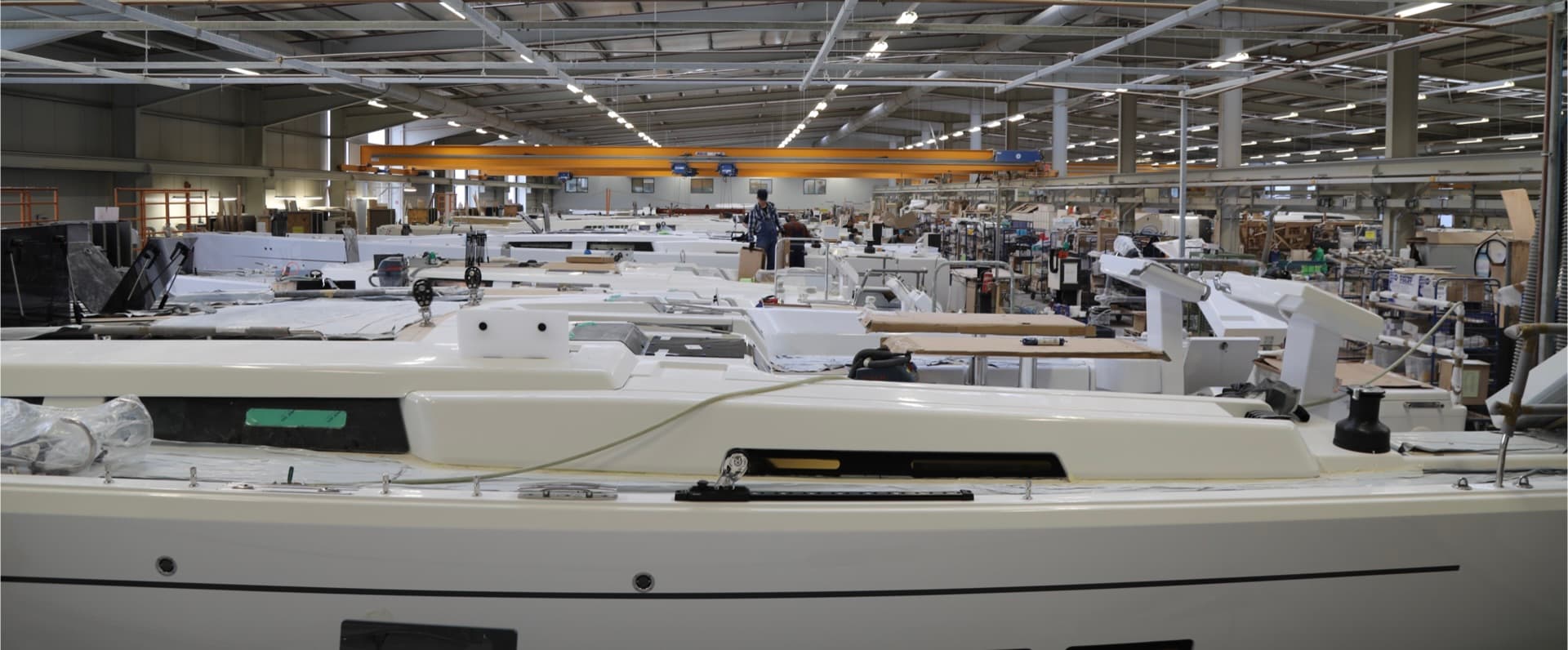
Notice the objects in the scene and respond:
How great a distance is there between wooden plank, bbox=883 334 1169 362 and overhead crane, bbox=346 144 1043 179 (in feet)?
42.3

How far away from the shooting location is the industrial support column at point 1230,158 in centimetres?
1227

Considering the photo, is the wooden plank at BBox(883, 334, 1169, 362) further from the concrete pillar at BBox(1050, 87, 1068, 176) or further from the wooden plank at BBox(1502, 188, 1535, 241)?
the concrete pillar at BBox(1050, 87, 1068, 176)

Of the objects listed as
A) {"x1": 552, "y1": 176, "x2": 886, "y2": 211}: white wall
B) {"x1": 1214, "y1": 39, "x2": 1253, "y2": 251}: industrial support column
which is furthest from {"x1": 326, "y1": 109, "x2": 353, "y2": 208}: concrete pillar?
{"x1": 1214, "y1": 39, "x2": 1253, "y2": 251}: industrial support column

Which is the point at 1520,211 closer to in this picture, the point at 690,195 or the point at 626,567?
the point at 626,567

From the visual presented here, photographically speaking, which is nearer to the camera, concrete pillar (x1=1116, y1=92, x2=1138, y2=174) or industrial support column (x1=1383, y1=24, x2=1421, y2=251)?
industrial support column (x1=1383, y1=24, x2=1421, y2=251)

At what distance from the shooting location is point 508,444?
92.8 inches

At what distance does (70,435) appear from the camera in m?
2.23

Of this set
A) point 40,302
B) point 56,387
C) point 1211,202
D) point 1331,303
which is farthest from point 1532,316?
point 1211,202

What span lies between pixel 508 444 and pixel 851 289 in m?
5.20

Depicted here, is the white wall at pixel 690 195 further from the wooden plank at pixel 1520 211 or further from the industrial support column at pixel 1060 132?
the wooden plank at pixel 1520 211

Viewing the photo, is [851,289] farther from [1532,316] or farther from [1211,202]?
[1211,202]

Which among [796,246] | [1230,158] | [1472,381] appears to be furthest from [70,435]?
[1230,158]

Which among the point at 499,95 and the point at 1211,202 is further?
the point at 499,95

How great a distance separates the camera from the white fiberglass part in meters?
2.21
